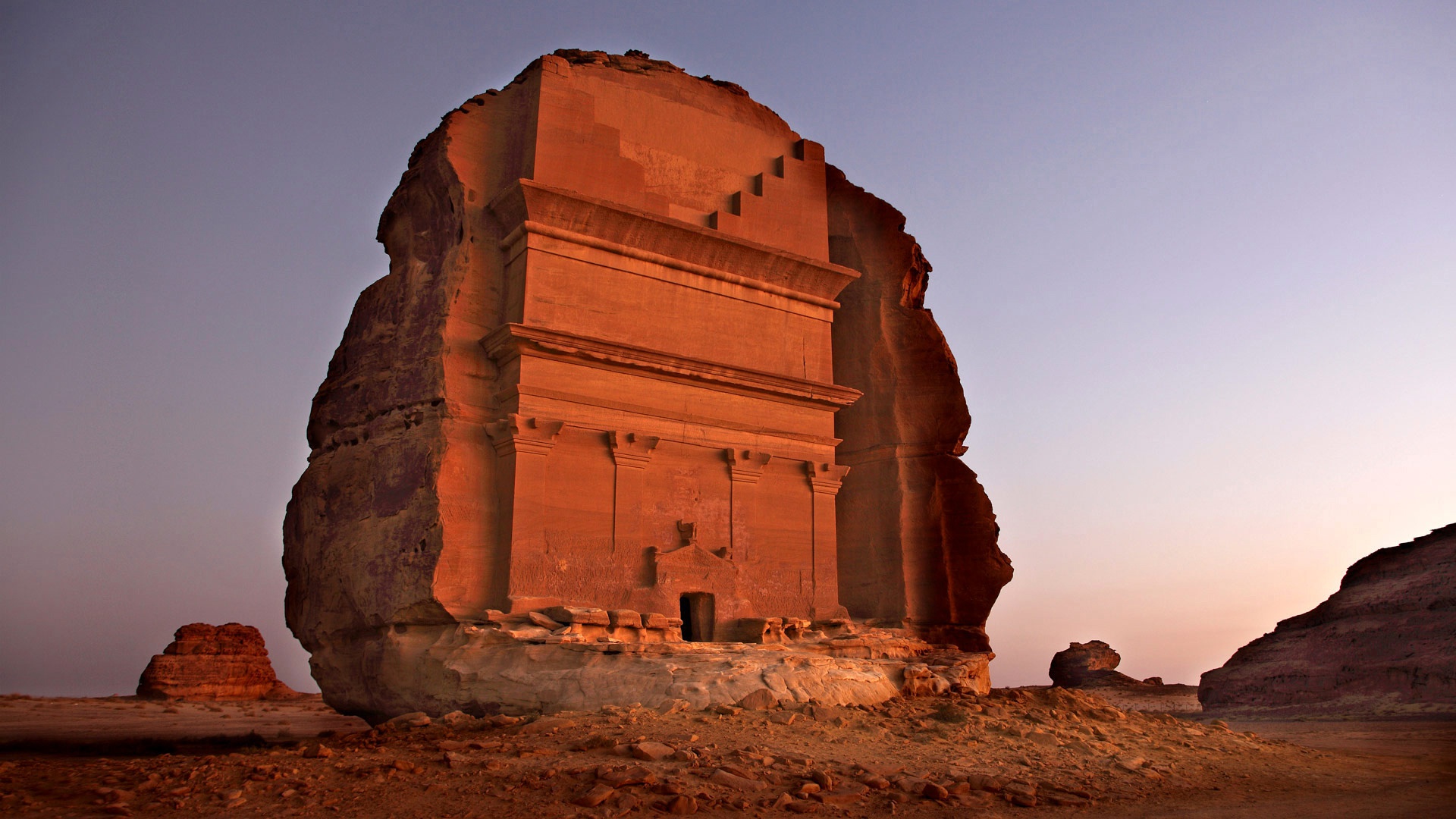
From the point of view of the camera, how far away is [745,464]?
18062mm

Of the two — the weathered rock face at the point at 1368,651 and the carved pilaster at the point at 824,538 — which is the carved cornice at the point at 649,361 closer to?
the carved pilaster at the point at 824,538

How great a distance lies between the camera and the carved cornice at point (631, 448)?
1656 cm

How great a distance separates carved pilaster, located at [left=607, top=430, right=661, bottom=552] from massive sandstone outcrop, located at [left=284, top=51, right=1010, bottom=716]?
0.04 meters

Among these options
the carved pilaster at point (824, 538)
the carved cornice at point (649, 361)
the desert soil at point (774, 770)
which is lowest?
the desert soil at point (774, 770)

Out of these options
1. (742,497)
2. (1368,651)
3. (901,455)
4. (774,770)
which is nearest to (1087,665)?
(1368,651)

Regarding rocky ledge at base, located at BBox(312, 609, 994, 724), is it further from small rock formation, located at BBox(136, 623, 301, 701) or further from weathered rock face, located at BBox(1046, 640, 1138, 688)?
weathered rock face, located at BBox(1046, 640, 1138, 688)

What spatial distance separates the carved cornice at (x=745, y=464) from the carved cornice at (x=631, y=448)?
1.54 metres

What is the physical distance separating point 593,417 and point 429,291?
134 inches

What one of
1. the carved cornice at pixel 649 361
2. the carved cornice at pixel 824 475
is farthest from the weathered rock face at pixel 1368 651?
the carved cornice at pixel 649 361

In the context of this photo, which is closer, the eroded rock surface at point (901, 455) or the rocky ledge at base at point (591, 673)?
the rocky ledge at base at point (591, 673)

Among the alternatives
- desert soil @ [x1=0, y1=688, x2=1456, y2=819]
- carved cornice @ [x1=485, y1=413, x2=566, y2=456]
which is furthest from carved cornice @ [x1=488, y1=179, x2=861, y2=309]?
desert soil @ [x1=0, y1=688, x2=1456, y2=819]

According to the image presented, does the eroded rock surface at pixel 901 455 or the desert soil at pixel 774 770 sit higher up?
the eroded rock surface at pixel 901 455

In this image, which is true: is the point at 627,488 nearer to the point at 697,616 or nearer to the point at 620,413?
the point at 620,413

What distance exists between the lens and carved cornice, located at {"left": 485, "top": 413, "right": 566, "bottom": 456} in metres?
15.6
